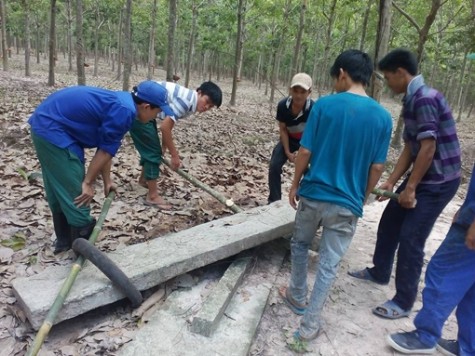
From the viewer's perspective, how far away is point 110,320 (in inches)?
116

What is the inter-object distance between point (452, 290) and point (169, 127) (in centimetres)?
316

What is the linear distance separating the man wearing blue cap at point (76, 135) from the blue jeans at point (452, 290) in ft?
8.59

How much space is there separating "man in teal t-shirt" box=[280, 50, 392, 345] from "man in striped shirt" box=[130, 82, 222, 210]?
205 cm

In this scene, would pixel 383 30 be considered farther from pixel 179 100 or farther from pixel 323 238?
pixel 323 238

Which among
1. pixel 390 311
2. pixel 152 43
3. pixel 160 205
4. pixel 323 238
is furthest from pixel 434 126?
pixel 152 43

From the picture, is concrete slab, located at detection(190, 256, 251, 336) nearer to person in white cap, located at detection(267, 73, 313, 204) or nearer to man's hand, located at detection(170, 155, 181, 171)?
person in white cap, located at detection(267, 73, 313, 204)

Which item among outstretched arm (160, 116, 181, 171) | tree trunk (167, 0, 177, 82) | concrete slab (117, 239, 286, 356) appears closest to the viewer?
concrete slab (117, 239, 286, 356)

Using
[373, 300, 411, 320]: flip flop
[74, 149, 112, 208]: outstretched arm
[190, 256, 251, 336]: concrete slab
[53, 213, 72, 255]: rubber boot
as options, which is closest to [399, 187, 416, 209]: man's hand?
[373, 300, 411, 320]: flip flop

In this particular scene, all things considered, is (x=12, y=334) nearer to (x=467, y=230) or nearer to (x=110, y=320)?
(x=110, y=320)

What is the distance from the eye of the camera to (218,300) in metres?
2.96

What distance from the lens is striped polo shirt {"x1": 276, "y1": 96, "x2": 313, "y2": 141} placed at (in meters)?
4.43

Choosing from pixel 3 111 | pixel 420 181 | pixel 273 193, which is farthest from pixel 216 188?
pixel 3 111

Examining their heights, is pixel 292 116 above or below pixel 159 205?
above

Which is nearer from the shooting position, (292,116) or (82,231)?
(82,231)
